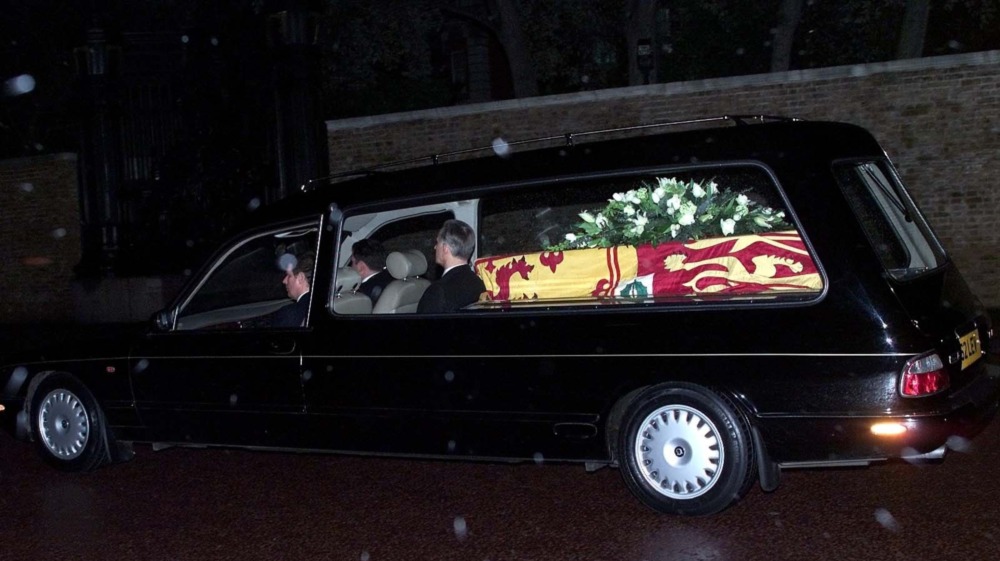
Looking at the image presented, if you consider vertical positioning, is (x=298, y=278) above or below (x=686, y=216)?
below

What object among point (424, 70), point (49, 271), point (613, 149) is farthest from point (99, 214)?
point (613, 149)

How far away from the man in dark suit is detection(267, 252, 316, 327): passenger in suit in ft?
2.33

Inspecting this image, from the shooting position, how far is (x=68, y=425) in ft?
23.9

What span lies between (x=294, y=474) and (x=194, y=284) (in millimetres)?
1287

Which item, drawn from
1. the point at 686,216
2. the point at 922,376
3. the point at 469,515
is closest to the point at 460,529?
the point at 469,515

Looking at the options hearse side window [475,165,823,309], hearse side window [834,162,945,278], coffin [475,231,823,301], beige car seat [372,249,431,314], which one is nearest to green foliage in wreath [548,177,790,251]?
hearse side window [475,165,823,309]

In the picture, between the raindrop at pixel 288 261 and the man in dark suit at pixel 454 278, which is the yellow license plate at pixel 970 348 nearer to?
the man in dark suit at pixel 454 278

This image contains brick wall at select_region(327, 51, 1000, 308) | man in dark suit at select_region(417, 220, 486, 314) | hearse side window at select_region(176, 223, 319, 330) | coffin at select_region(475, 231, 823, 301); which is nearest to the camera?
coffin at select_region(475, 231, 823, 301)

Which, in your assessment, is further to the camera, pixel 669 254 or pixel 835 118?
pixel 835 118

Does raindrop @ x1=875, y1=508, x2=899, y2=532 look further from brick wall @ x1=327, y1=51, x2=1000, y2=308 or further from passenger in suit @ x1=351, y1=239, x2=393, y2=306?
brick wall @ x1=327, y1=51, x2=1000, y2=308

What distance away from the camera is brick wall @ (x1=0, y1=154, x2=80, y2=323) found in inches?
727

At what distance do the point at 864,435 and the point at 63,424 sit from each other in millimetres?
4834

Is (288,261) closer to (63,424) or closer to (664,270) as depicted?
(63,424)

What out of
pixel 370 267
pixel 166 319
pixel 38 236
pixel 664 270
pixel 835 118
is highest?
pixel 835 118
